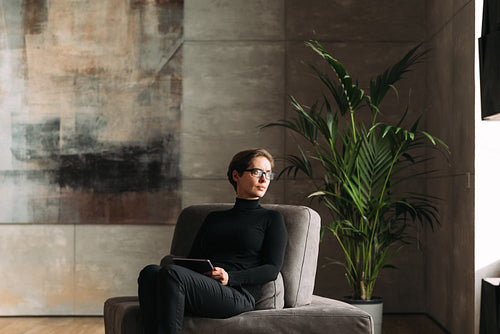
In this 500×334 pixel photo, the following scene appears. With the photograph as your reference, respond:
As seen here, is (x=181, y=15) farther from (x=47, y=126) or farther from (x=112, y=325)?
(x=112, y=325)

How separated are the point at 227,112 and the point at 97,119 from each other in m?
1.09

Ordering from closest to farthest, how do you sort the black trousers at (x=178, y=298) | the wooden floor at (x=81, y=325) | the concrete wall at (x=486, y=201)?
the black trousers at (x=178, y=298), the concrete wall at (x=486, y=201), the wooden floor at (x=81, y=325)

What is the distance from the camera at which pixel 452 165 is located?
4.49 metres

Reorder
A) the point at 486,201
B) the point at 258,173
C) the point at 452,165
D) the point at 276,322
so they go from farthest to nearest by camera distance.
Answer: the point at 452,165
the point at 486,201
the point at 258,173
the point at 276,322

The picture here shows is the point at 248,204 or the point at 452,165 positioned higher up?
A: the point at 452,165

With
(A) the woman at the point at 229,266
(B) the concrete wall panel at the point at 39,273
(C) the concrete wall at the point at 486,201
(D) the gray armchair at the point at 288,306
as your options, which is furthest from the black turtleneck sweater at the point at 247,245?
(B) the concrete wall panel at the point at 39,273

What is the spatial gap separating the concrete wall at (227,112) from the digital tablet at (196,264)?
2350mm

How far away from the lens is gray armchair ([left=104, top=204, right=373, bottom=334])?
2.86m

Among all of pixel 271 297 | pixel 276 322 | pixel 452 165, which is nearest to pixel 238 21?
pixel 452 165

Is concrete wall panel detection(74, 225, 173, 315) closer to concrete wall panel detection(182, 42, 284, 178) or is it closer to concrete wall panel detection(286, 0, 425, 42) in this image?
concrete wall panel detection(182, 42, 284, 178)

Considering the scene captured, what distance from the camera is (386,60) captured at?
5.29 meters

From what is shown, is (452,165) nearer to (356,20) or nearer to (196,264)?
(356,20)

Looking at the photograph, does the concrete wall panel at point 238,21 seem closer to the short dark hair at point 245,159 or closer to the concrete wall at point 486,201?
the concrete wall at point 486,201

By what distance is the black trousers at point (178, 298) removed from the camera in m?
2.69
